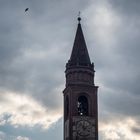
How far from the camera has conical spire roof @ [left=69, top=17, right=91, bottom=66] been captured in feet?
202

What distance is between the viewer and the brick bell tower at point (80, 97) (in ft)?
189

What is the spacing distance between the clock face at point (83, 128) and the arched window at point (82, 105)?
189 centimetres

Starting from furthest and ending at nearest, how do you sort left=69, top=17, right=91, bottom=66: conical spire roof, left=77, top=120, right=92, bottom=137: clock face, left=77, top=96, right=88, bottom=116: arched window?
left=69, top=17, right=91, bottom=66: conical spire roof
left=77, top=96, right=88, bottom=116: arched window
left=77, top=120, right=92, bottom=137: clock face

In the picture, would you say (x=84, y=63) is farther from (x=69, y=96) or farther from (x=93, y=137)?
(x=93, y=137)

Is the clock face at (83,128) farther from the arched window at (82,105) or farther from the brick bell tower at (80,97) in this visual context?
the arched window at (82,105)

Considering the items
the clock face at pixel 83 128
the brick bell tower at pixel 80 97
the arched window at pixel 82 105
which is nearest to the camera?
the clock face at pixel 83 128

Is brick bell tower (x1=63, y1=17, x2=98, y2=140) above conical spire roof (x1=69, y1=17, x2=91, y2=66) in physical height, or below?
below

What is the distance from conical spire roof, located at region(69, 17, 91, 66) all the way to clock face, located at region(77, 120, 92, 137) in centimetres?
811

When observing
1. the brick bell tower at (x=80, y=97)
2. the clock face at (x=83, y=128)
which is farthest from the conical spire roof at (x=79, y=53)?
the clock face at (x=83, y=128)

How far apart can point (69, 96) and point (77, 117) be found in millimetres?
3315

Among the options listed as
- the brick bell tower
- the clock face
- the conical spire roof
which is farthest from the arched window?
the conical spire roof

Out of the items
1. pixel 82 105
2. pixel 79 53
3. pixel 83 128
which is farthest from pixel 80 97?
pixel 79 53

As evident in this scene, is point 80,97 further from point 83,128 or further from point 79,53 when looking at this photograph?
point 79,53

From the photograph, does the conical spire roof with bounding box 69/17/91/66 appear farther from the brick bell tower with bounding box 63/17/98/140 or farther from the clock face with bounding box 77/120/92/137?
the clock face with bounding box 77/120/92/137
